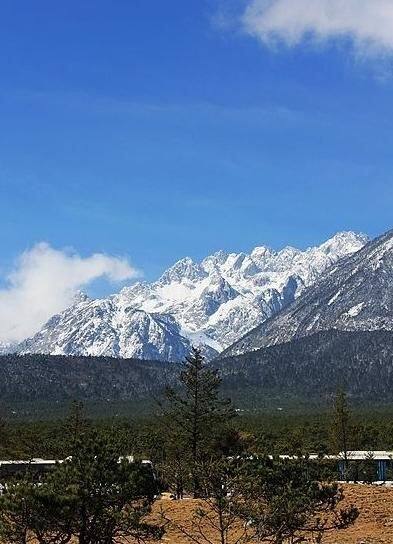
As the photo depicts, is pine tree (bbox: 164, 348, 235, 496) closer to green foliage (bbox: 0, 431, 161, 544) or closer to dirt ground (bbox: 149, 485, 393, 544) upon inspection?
dirt ground (bbox: 149, 485, 393, 544)

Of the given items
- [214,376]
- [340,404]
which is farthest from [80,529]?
[340,404]

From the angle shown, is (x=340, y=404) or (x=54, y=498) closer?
(x=54, y=498)

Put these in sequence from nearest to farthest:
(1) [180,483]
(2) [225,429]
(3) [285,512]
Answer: (3) [285,512], (1) [180,483], (2) [225,429]

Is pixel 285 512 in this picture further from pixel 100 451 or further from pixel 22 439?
pixel 22 439

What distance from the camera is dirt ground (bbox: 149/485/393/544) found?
36.3 metres

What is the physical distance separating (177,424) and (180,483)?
98.4 feet

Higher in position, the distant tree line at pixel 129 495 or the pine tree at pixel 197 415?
the pine tree at pixel 197 415

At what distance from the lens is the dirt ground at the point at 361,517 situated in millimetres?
36319

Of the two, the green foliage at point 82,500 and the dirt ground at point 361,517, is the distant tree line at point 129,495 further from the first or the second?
the dirt ground at point 361,517

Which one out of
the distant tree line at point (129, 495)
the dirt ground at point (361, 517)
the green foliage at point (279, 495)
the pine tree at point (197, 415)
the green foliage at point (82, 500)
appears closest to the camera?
the green foliage at point (279, 495)

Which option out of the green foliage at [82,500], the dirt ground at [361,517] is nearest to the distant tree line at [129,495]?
the green foliage at [82,500]

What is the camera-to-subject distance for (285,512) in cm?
2384

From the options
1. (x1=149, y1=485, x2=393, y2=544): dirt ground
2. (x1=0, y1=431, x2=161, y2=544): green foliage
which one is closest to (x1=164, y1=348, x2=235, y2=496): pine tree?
(x1=149, y1=485, x2=393, y2=544): dirt ground

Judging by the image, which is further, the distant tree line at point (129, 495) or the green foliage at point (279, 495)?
the distant tree line at point (129, 495)
